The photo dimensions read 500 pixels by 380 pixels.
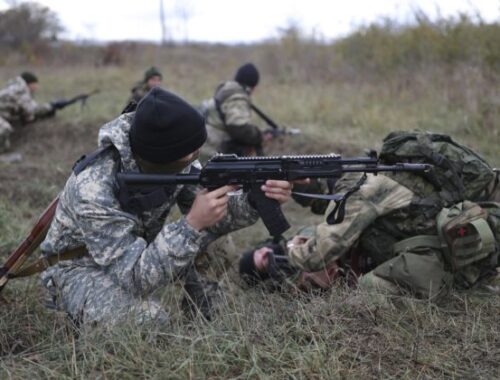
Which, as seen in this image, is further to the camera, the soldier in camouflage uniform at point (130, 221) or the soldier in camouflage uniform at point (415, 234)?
the soldier in camouflage uniform at point (415, 234)

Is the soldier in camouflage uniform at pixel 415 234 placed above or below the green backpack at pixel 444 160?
below

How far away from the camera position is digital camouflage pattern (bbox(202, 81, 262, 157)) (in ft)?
22.8

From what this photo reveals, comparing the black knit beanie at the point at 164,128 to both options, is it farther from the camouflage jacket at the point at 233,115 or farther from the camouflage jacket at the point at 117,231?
the camouflage jacket at the point at 233,115

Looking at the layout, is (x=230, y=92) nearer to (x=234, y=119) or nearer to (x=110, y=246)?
(x=234, y=119)

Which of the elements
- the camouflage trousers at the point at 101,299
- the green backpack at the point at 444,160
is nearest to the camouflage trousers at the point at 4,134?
the camouflage trousers at the point at 101,299

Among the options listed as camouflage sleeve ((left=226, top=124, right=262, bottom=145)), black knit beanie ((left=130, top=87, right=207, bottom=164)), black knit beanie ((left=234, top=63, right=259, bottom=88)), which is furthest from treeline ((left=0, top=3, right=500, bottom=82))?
black knit beanie ((left=130, top=87, right=207, bottom=164))

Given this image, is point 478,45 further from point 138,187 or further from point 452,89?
point 138,187

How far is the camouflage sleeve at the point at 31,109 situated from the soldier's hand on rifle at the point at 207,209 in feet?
25.6

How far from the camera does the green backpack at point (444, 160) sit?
125 inches

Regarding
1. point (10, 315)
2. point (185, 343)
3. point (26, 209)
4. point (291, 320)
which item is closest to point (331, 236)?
point (291, 320)

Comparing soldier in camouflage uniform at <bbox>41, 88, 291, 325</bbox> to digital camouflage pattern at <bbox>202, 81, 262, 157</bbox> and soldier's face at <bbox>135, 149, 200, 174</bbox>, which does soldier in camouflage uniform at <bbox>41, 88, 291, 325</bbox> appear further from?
digital camouflage pattern at <bbox>202, 81, 262, 157</bbox>

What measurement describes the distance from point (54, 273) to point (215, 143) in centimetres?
435

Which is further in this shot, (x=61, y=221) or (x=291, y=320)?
(x=61, y=221)

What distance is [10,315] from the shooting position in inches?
122
